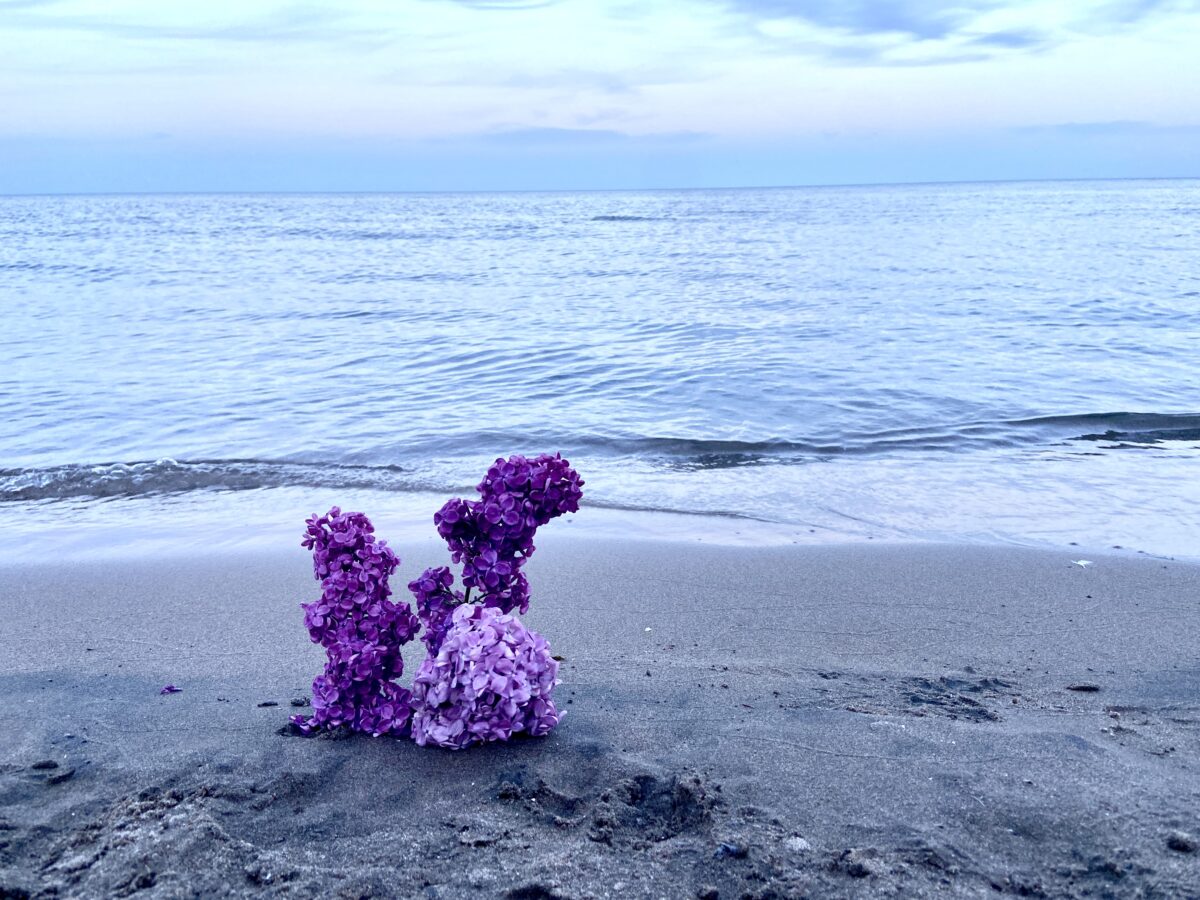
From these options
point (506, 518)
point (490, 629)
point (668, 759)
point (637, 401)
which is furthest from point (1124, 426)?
point (490, 629)

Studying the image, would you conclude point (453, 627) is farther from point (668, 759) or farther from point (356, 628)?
point (668, 759)

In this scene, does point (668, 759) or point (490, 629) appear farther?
point (668, 759)

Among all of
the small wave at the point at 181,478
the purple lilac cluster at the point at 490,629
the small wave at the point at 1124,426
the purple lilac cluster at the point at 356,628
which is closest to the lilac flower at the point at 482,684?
the purple lilac cluster at the point at 490,629

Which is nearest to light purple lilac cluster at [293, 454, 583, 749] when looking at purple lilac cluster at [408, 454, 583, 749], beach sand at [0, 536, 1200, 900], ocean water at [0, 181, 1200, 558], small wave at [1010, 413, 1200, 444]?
purple lilac cluster at [408, 454, 583, 749]

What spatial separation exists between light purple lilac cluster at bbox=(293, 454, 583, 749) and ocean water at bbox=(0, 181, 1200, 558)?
3.04 meters

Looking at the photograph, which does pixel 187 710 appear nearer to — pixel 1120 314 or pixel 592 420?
pixel 592 420

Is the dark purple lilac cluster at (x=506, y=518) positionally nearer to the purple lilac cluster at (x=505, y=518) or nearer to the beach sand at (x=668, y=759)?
the purple lilac cluster at (x=505, y=518)

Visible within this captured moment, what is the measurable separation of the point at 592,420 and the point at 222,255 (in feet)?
84.0

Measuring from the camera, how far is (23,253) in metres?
33.2

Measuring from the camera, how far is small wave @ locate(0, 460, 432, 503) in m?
7.34

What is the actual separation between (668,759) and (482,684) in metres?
0.59

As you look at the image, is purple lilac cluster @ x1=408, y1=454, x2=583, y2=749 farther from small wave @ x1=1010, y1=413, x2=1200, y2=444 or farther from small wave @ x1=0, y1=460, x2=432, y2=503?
small wave @ x1=1010, y1=413, x2=1200, y2=444

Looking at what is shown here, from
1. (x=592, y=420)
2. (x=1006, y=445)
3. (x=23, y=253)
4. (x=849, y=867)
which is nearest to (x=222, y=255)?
(x=23, y=253)

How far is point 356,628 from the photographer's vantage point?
3.01 meters
